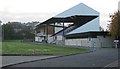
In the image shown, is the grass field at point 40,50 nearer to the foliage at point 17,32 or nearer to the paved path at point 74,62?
the paved path at point 74,62

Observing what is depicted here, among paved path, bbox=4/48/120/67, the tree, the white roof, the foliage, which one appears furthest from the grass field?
the foliage

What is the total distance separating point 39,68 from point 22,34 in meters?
154

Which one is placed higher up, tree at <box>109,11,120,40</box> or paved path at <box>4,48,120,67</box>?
tree at <box>109,11,120,40</box>

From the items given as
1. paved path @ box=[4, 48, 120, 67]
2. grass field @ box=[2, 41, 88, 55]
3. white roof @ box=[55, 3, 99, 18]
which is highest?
white roof @ box=[55, 3, 99, 18]

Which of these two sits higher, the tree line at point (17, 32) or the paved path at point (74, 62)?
the tree line at point (17, 32)

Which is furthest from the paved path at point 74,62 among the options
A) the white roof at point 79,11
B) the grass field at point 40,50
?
the white roof at point 79,11

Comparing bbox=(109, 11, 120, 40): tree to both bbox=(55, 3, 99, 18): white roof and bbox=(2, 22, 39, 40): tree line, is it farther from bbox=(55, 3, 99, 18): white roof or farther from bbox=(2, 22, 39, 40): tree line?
bbox=(2, 22, 39, 40): tree line

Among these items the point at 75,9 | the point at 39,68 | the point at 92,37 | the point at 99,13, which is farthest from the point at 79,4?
the point at 39,68

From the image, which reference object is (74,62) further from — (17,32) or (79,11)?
(17,32)

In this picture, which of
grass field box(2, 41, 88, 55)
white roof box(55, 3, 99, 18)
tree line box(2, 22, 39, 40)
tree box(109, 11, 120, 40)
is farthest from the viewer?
tree line box(2, 22, 39, 40)

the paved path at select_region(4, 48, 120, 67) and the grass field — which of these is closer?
the paved path at select_region(4, 48, 120, 67)

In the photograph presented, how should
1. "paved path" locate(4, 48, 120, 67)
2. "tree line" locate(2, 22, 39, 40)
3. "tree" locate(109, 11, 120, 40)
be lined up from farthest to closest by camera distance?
"tree line" locate(2, 22, 39, 40)
"tree" locate(109, 11, 120, 40)
"paved path" locate(4, 48, 120, 67)

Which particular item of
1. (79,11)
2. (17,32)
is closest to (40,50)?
(79,11)

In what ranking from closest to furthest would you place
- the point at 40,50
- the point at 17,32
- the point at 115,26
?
1. the point at 40,50
2. the point at 115,26
3. the point at 17,32
